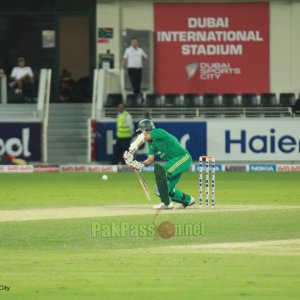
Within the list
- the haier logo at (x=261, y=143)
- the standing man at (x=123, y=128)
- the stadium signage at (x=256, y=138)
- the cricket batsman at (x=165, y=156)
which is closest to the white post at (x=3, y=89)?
the standing man at (x=123, y=128)

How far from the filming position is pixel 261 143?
33.6m

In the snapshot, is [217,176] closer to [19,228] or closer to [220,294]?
[19,228]

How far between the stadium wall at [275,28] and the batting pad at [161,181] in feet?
50.9

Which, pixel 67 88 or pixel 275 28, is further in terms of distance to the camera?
pixel 275 28

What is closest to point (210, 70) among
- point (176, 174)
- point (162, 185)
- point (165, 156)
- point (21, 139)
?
point (21, 139)

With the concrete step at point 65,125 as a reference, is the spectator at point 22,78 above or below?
above

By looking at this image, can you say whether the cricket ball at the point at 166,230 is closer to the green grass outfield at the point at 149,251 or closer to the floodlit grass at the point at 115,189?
the green grass outfield at the point at 149,251

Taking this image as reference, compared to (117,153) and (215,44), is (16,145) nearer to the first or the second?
(117,153)

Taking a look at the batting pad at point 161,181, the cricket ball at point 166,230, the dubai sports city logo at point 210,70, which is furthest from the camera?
the dubai sports city logo at point 210,70

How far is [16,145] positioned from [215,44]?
637 cm

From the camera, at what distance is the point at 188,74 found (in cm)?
3738

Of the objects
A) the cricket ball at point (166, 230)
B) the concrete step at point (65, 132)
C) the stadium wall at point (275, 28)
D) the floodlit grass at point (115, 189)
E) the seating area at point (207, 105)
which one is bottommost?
the floodlit grass at point (115, 189)

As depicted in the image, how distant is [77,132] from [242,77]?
5.02 metres

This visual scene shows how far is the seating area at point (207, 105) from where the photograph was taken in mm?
34406
